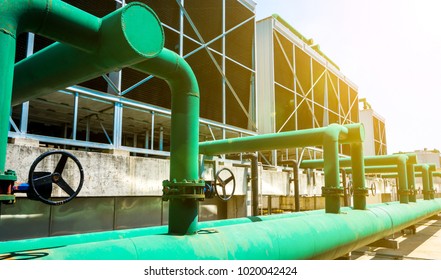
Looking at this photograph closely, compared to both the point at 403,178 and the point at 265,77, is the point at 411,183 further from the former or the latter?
the point at 265,77

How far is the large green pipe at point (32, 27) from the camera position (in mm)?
2240

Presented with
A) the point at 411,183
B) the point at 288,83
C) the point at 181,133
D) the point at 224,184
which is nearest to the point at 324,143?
the point at 224,184

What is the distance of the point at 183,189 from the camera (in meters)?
3.53

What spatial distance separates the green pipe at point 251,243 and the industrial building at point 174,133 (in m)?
0.07

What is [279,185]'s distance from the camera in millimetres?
14102

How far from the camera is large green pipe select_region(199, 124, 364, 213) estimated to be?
6714mm

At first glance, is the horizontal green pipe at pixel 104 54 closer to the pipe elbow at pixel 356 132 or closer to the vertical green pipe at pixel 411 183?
the pipe elbow at pixel 356 132

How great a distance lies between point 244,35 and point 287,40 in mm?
4837

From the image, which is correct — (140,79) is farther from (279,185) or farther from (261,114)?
(261,114)

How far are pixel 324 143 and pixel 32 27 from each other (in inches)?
240

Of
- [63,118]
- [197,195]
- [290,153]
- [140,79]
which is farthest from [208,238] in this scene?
[290,153]

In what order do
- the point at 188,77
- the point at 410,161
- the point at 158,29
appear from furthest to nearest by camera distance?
the point at 410,161
the point at 188,77
the point at 158,29

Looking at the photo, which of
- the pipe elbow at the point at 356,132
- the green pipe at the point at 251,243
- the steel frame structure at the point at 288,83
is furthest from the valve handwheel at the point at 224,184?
the steel frame structure at the point at 288,83

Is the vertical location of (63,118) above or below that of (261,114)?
below
